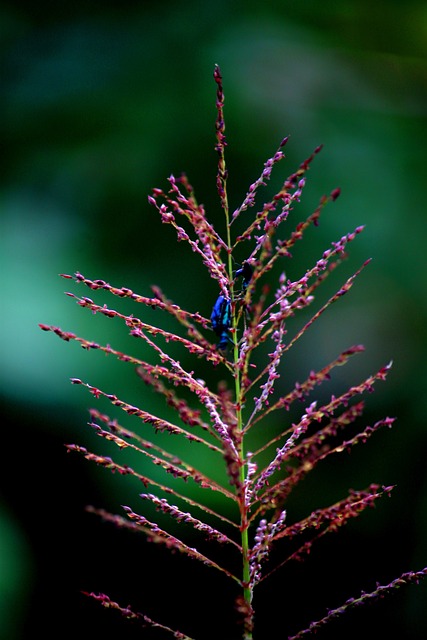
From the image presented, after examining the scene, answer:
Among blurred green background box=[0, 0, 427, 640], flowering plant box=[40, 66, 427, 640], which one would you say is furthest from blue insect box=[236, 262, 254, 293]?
blurred green background box=[0, 0, 427, 640]

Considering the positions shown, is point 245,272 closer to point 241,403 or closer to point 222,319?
point 222,319

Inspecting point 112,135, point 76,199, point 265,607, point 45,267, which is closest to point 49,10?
point 112,135


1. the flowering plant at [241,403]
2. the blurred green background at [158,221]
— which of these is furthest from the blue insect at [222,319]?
the blurred green background at [158,221]

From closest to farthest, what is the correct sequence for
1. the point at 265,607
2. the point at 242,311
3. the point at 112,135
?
the point at 242,311
the point at 265,607
the point at 112,135

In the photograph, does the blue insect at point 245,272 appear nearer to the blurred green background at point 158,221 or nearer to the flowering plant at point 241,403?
the flowering plant at point 241,403

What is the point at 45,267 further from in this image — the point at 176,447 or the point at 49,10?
the point at 49,10

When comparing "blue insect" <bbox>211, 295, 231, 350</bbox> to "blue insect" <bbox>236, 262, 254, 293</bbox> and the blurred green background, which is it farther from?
the blurred green background

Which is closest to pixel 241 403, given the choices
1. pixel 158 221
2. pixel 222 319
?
pixel 222 319

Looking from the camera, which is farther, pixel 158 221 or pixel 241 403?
pixel 158 221

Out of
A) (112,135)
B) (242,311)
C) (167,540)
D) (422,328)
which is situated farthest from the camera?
(112,135)
